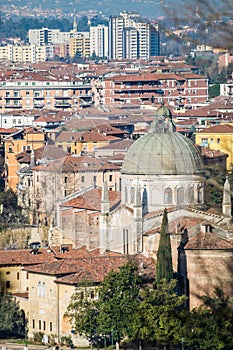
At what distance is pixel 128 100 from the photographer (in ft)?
150

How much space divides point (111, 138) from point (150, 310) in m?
9.38

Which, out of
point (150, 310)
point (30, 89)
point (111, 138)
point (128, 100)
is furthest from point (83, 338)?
point (30, 89)

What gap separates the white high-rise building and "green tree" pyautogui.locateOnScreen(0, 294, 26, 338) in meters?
61.7

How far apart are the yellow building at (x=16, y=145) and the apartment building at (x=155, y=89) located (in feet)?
38.1

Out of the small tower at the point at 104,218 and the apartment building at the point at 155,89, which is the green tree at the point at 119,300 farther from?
the apartment building at the point at 155,89

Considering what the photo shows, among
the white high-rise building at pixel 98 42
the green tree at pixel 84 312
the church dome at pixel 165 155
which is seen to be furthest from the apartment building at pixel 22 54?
the green tree at pixel 84 312

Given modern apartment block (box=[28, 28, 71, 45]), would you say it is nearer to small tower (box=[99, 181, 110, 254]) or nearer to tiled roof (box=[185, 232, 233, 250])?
tiled roof (box=[185, 232, 233, 250])

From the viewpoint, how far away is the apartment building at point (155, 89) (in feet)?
149

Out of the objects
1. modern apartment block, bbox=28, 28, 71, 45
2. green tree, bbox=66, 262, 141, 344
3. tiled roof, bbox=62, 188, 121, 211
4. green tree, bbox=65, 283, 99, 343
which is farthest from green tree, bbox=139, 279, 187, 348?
modern apartment block, bbox=28, 28, 71, 45

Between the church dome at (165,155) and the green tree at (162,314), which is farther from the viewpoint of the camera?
the green tree at (162,314)

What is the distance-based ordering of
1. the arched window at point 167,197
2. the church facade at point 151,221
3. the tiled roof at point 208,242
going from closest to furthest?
the church facade at point 151,221
the tiled roof at point 208,242
the arched window at point 167,197

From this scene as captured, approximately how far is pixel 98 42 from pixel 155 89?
32.5 m

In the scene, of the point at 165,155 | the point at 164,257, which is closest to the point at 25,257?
the point at 164,257

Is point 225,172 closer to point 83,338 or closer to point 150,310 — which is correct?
point 150,310
